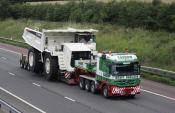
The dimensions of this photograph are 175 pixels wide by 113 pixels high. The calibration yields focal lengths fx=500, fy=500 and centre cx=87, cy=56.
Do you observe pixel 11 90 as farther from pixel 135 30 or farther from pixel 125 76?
pixel 135 30

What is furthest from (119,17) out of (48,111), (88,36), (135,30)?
(48,111)

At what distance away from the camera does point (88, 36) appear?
101 feet

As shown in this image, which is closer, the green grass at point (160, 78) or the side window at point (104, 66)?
the side window at point (104, 66)

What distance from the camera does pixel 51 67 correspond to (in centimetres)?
2895

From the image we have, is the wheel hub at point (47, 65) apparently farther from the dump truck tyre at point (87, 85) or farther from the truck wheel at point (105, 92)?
the truck wheel at point (105, 92)

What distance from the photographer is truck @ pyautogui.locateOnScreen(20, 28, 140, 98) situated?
23.5 meters

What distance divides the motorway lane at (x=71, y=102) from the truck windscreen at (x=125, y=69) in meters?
1.28

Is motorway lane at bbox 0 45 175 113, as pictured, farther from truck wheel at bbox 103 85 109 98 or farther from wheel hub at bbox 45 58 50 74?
wheel hub at bbox 45 58 50 74

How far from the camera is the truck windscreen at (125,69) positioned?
23422mm

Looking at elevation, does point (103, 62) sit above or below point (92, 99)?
above

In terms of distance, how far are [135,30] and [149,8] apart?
230 cm

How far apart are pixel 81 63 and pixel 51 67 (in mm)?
2562

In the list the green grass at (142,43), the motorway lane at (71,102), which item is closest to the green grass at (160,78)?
the green grass at (142,43)

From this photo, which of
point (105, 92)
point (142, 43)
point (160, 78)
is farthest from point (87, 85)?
point (142, 43)
